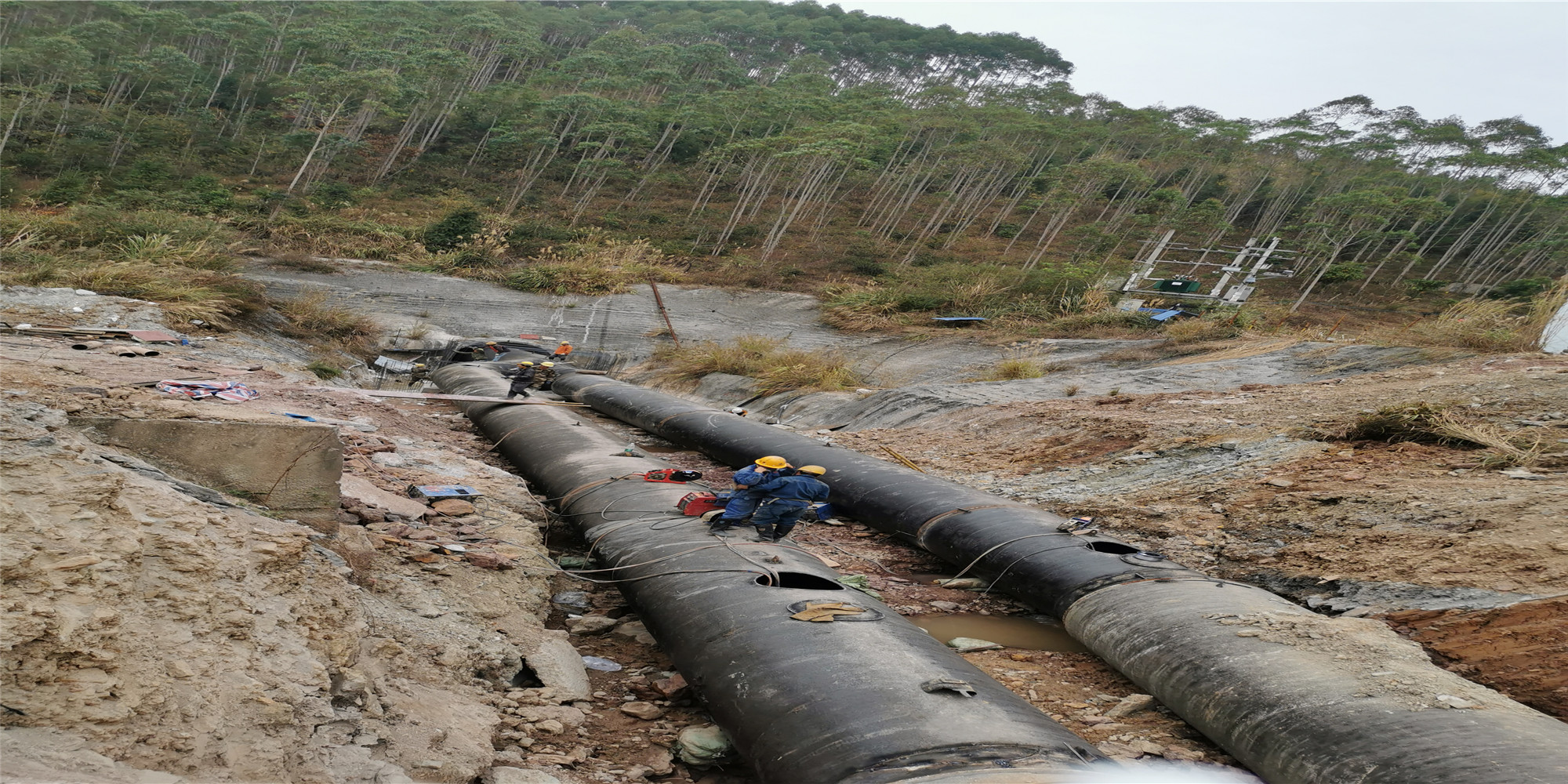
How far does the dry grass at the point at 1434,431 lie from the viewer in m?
6.27

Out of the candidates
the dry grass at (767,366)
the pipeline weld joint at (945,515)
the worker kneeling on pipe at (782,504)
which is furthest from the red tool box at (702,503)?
the dry grass at (767,366)

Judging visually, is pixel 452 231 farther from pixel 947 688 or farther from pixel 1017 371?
pixel 947 688

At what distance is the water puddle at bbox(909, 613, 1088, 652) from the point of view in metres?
5.22

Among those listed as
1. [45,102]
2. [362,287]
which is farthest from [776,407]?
[45,102]

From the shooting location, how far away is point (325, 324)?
16750mm

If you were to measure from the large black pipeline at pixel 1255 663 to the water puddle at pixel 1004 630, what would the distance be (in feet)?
0.58

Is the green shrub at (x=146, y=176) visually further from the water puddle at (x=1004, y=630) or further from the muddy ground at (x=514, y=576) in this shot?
the water puddle at (x=1004, y=630)

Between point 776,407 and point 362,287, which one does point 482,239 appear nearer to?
point 362,287

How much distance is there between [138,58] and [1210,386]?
43449mm

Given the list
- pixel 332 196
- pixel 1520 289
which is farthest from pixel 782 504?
pixel 1520 289

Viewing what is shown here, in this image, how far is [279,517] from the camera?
163 inches

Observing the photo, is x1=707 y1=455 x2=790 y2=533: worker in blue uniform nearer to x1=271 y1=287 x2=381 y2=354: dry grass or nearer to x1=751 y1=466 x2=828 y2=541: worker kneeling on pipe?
x1=751 y1=466 x2=828 y2=541: worker kneeling on pipe

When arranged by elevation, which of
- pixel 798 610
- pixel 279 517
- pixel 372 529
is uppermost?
pixel 798 610

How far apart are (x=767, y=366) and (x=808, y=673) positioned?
10.9 meters
